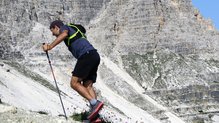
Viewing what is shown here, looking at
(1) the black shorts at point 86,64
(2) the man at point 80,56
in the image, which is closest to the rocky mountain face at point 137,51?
(2) the man at point 80,56

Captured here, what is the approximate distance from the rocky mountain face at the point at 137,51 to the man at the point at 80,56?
4767cm

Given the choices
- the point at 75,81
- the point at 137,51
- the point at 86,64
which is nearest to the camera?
the point at 86,64

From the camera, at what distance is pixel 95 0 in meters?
101

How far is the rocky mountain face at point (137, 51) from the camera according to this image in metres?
76.0

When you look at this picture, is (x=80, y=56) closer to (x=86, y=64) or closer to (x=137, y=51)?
(x=86, y=64)

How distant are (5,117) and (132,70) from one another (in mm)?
75701

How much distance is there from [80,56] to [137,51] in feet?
273

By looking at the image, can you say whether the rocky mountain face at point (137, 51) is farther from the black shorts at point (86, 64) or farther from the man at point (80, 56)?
the black shorts at point (86, 64)

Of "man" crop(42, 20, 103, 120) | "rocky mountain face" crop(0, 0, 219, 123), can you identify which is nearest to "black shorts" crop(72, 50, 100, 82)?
"man" crop(42, 20, 103, 120)

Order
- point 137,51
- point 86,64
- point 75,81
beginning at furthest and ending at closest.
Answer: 1. point 137,51
2. point 75,81
3. point 86,64

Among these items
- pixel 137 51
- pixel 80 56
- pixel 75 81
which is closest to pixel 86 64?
pixel 80 56

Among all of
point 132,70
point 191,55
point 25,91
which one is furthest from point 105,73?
point 25,91

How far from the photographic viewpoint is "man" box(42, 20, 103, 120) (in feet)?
39.2

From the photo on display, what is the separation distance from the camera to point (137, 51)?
312 ft
